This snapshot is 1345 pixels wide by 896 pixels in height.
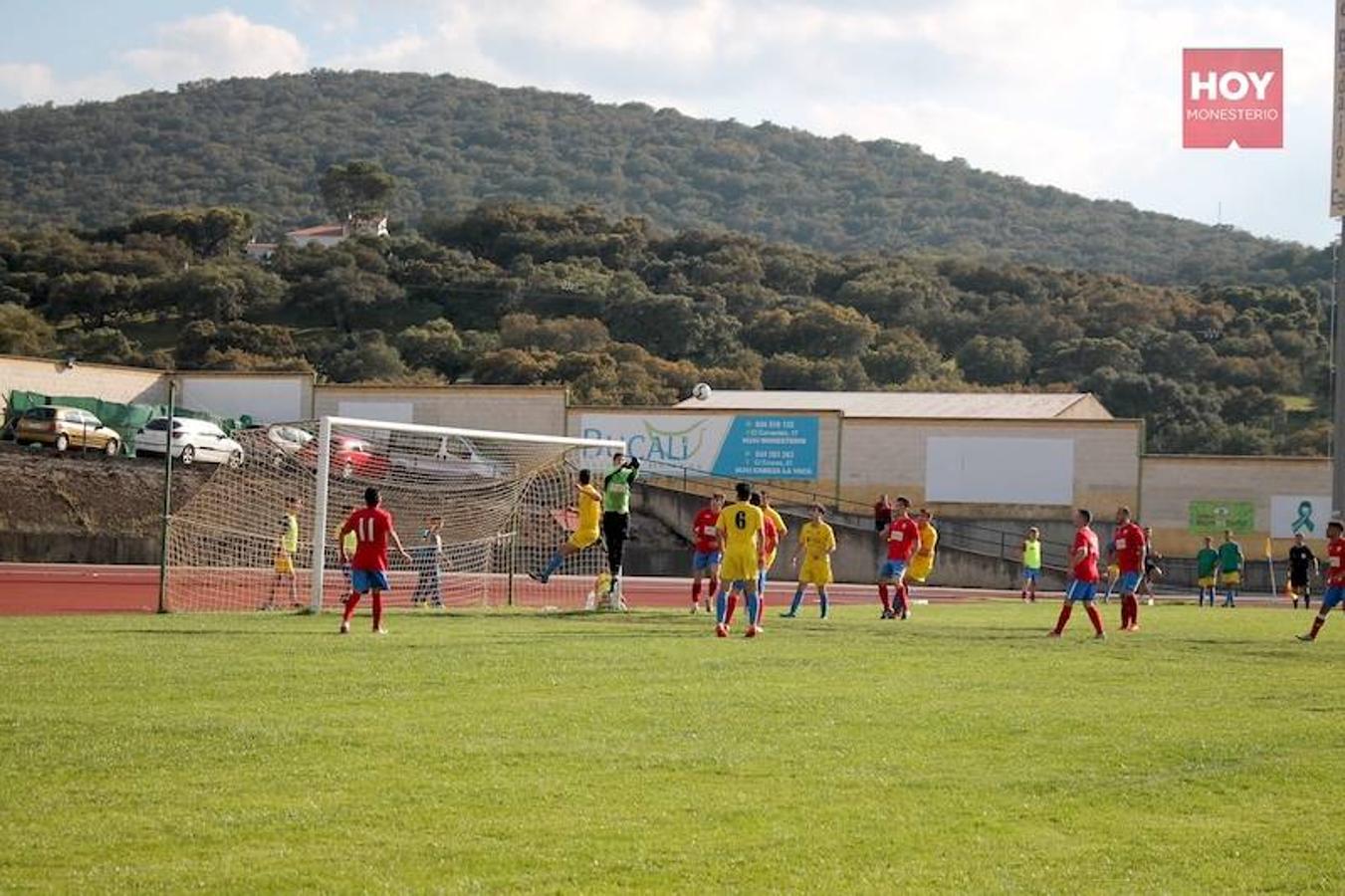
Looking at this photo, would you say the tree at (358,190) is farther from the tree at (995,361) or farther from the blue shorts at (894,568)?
the blue shorts at (894,568)

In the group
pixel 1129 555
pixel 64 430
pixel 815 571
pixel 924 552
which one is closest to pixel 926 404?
pixel 64 430

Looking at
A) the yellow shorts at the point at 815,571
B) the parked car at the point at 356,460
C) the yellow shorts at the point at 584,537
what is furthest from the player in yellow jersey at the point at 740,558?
the parked car at the point at 356,460

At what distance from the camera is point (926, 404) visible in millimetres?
64688

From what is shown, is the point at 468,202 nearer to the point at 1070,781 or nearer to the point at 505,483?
the point at 505,483

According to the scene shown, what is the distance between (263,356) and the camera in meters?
91.1

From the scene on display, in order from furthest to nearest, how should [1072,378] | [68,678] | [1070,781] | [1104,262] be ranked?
1. [1104,262]
2. [1072,378]
3. [68,678]
4. [1070,781]

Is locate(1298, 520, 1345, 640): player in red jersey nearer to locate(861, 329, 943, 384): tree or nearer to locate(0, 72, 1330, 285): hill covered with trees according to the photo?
locate(861, 329, 943, 384): tree

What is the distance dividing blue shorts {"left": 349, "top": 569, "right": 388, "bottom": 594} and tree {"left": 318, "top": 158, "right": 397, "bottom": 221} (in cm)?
12494

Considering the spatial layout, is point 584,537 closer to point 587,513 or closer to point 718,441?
point 587,513

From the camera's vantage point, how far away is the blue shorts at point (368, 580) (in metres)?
21.0

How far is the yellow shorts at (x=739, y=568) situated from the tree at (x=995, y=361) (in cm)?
7979

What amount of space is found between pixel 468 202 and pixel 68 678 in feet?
538

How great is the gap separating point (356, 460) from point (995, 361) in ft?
233

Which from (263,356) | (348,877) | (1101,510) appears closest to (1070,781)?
(348,877)
